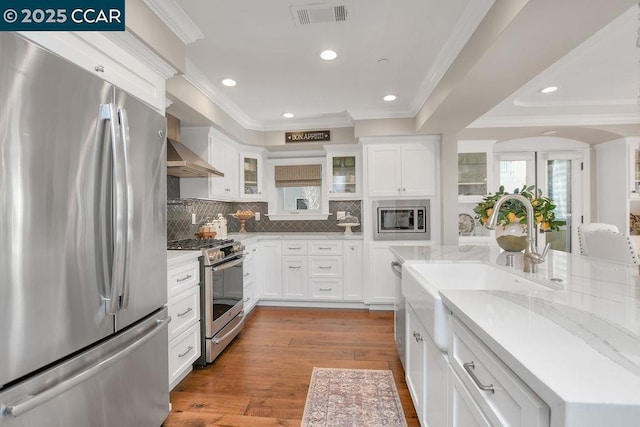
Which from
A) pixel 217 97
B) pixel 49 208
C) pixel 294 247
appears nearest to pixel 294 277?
pixel 294 247

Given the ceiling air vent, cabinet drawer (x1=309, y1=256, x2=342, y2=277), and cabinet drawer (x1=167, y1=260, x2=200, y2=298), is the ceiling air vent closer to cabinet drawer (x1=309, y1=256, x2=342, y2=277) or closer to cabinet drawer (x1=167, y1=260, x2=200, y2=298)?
cabinet drawer (x1=167, y1=260, x2=200, y2=298)

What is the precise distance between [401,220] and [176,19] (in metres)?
3.21

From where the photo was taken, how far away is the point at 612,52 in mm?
2484

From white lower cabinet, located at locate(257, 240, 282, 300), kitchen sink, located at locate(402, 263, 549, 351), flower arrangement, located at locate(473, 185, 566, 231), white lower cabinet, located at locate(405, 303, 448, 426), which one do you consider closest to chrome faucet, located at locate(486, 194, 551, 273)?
kitchen sink, located at locate(402, 263, 549, 351)

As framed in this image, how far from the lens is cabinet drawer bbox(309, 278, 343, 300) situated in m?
4.05

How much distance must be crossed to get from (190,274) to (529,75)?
2878mm

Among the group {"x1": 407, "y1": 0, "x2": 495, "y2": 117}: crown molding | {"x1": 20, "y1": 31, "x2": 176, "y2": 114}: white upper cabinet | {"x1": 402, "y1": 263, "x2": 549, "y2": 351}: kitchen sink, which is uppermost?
{"x1": 407, "y1": 0, "x2": 495, "y2": 117}: crown molding

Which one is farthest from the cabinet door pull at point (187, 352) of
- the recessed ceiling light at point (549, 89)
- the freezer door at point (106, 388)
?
the recessed ceiling light at point (549, 89)

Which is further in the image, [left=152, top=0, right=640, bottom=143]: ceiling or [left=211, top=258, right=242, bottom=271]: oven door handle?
[left=211, top=258, right=242, bottom=271]: oven door handle

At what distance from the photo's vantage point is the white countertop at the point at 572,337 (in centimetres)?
52

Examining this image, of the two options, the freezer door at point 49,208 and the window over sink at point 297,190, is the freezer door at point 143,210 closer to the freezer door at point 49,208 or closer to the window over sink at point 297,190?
the freezer door at point 49,208

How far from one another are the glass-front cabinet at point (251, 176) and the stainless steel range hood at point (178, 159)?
916 millimetres

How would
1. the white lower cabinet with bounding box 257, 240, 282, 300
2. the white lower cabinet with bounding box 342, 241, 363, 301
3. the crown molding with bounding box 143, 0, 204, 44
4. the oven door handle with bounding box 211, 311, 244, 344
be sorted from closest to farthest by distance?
the crown molding with bounding box 143, 0, 204, 44
the oven door handle with bounding box 211, 311, 244, 344
the white lower cabinet with bounding box 342, 241, 363, 301
the white lower cabinet with bounding box 257, 240, 282, 300

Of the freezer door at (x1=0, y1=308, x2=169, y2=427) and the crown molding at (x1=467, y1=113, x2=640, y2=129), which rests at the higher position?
the crown molding at (x1=467, y1=113, x2=640, y2=129)
